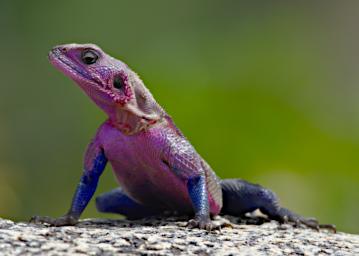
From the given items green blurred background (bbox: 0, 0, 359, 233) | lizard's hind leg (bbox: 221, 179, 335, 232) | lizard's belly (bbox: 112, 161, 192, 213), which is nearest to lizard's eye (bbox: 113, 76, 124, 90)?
lizard's belly (bbox: 112, 161, 192, 213)

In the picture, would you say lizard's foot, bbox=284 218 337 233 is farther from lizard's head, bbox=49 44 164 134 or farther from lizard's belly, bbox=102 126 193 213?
lizard's head, bbox=49 44 164 134

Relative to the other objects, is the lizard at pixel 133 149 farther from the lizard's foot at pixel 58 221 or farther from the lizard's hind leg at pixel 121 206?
the lizard's hind leg at pixel 121 206

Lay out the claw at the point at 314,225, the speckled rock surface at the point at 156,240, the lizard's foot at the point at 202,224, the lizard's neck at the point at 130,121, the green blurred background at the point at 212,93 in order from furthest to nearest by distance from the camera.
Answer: the green blurred background at the point at 212,93 < the claw at the point at 314,225 < the lizard's neck at the point at 130,121 < the lizard's foot at the point at 202,224 < the speckled rock surface at the point at 156,240

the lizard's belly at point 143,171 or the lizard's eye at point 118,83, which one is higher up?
the lizard's eye at point 118,83

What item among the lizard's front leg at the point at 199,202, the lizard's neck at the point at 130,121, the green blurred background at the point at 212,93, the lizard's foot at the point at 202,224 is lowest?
the lizard's foot at the point at 202,224

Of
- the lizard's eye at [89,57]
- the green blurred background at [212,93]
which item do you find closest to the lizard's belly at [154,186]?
the lizard's eye at [89,57]

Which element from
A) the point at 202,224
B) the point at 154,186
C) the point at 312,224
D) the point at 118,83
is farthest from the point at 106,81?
the point at 312,224

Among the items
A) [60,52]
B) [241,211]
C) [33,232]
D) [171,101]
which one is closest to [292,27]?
[171,101]

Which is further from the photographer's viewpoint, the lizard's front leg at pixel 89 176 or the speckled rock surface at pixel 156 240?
the lizard's front leg at pixel 89 176
